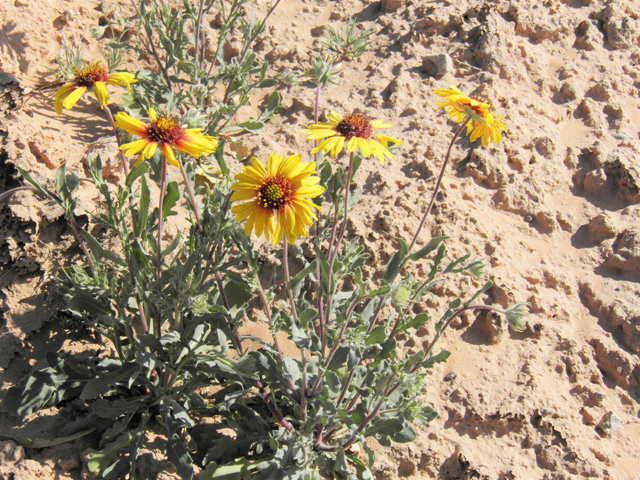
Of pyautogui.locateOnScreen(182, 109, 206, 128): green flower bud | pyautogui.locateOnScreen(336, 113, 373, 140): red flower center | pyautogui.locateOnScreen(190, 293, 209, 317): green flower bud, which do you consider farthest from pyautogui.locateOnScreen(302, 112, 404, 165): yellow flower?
pyautogui.locateOnScreen(190, 293, 209, 317): green flower bud

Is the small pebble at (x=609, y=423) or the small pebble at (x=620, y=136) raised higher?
the small pebble at (x=620, y=136)

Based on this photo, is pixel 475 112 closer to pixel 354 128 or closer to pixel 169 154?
pixel 354 128

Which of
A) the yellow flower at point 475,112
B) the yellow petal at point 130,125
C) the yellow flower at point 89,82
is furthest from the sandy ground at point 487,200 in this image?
the yellow petal at point 130,125

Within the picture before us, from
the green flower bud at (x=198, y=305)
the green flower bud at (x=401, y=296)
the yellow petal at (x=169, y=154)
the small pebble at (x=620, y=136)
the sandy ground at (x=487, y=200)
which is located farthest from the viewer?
the small pebble at (x=620, y=136)

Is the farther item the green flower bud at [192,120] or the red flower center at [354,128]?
the red flower center at [354,128]

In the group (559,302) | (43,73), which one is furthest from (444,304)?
(43,73)

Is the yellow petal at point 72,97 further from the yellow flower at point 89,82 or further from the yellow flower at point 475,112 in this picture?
the yellow flower at point 475,112

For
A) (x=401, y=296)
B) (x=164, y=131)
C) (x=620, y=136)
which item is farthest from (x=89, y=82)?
(x=620, y=136)
